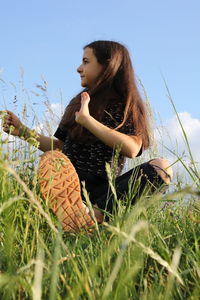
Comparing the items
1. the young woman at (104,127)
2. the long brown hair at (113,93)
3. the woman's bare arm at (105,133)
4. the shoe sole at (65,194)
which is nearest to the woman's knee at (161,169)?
the young woman at (104,127)

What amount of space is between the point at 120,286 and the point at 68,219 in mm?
1147

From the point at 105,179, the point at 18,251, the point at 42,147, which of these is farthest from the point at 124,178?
the point at 18,251

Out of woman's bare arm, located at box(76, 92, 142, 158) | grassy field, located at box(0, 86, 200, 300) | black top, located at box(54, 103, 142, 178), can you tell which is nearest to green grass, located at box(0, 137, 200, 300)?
grassy field, located at box(0, 86, 200, 300)

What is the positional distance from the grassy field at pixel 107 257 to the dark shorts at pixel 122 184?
0.65 meters

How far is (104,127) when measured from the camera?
225cm

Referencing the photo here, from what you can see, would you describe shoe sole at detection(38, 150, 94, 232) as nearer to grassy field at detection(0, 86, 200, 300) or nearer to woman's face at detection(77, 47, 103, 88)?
grassy field at detection(0, 86, 200, 300)

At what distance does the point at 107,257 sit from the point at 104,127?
143 cm

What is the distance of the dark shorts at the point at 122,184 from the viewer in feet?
7.59

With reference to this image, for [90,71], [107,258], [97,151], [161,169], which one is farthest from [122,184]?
[107,258]

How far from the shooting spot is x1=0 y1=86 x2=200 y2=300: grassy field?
1.81 ft

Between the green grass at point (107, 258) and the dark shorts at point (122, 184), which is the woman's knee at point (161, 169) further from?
the green grass at point (107, 258)

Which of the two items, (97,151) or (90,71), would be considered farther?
(90,71)

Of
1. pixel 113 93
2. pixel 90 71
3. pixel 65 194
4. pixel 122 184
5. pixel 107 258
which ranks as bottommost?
pixel 122 184

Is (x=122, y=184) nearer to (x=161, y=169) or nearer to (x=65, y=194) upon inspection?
(x=161, y=169)
